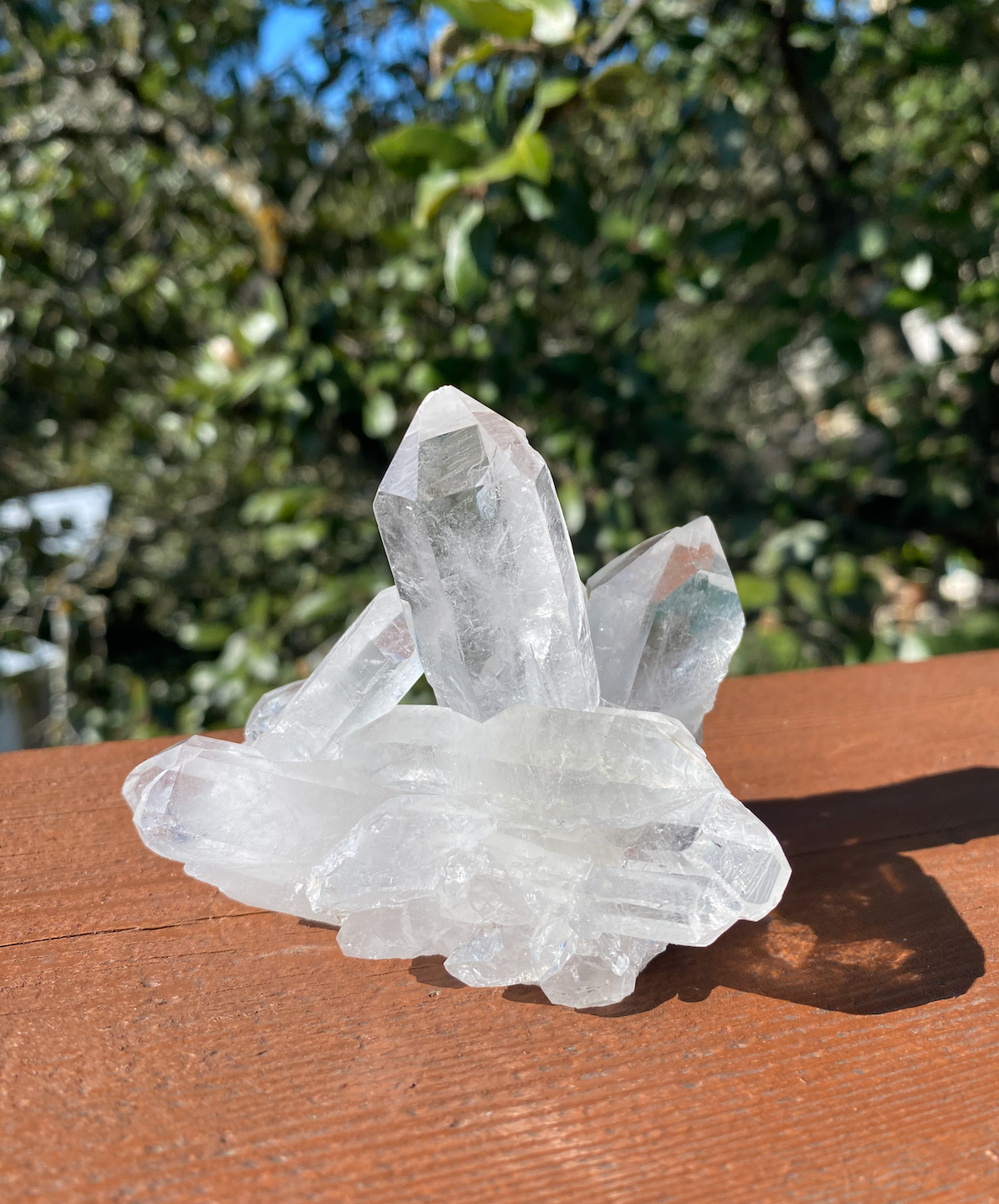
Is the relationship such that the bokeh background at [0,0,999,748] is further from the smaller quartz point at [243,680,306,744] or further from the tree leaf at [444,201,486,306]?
the smaller quartz point at [243,680,306,744]

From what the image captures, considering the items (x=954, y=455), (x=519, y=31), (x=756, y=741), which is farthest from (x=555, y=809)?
(x=954, y=455)

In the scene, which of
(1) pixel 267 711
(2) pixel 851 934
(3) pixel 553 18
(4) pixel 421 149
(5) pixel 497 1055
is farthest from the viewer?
(4) pixel 421 149

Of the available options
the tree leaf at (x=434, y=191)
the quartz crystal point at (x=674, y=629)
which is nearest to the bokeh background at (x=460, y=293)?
the tree leaf at (x=434, y=191)

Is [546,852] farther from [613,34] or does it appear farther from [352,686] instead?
[613,34]

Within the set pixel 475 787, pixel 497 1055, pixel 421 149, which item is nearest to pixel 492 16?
pixel 421 149

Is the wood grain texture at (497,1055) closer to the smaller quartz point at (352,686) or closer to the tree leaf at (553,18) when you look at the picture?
the smaller quartz point at (352,686)

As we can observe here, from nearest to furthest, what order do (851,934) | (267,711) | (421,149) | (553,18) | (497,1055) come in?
(497,1055), (851,934), (267,711), (553,18), (421,149)
